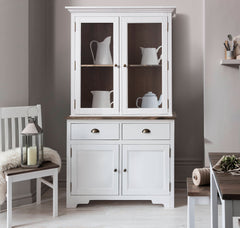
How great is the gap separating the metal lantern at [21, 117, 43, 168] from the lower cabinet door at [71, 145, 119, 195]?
403mm

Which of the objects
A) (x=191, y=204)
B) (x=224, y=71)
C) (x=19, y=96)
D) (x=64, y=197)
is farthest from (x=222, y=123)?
(x=19, y=96)

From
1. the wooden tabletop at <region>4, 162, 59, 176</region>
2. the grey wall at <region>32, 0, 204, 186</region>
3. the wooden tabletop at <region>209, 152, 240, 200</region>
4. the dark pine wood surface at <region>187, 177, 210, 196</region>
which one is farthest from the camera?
the grey wall at <region>32, 0, 204, 186</region>

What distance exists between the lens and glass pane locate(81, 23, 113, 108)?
3.33m

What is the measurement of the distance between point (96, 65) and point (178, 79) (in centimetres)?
98

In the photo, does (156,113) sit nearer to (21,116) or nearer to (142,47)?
(142,47)

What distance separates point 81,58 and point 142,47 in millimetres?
562

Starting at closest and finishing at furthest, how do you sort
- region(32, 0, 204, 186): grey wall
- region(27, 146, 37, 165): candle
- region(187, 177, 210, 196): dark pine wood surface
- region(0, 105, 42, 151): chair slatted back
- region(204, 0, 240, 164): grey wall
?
1. region(187, 177, 210, 196): dark pine wood surface
2. region(27, 146, 37, 165): candle
3. region(0, 105, 42, 151): chair slatted back
4. region(204, 0, 240, 164): grey wall
5. region(32, 0, 204, 186): grey wall

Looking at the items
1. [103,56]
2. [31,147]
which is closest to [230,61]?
[103,56]

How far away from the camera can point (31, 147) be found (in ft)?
9.65

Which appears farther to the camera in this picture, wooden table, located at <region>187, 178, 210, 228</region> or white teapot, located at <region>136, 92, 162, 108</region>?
white teapot, located at <region>136, 92, 162, 108</region>

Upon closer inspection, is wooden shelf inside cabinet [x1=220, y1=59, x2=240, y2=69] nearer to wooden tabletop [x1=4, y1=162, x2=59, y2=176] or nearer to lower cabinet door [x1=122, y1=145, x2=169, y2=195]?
lower cabinet door [x1=122, y1=145, x2=169, y2=195]

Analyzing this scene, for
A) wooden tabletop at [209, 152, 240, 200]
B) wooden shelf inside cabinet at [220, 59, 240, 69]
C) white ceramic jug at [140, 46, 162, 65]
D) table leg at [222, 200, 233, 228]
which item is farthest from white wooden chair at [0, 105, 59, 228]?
table leg at [222, 200, 233, 228]

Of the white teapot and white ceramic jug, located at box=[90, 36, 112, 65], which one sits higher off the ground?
white ceramic jug, located at box=[90, 36, 112, 65]

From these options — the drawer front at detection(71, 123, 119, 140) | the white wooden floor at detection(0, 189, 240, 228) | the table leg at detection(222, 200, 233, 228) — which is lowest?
the white wooden floor at detection(0, 189, 240, 228)
